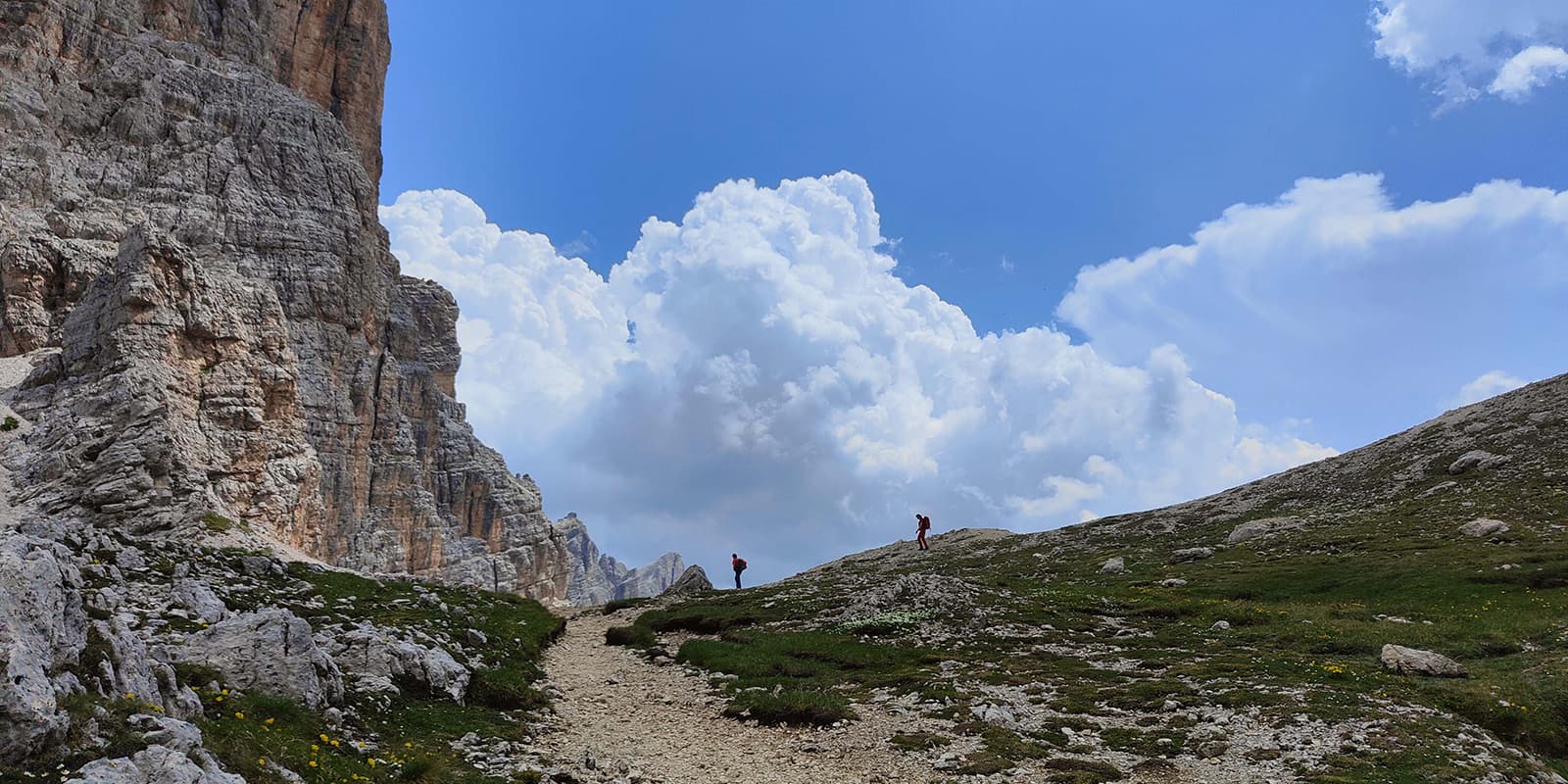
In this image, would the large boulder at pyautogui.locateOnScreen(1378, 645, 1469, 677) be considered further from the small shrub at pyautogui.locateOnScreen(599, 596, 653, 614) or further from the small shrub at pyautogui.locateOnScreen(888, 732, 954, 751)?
the small shrub at pyautogui.locateOnScreen(599, 596, 653, 614)

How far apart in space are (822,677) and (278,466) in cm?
7092

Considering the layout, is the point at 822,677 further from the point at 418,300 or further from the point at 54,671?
the point at 418,300

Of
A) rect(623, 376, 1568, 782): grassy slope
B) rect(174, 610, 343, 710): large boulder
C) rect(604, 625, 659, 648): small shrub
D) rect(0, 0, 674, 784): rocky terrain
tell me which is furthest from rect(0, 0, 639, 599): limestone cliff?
rect(623, 376, 1568, 782): grassy slope

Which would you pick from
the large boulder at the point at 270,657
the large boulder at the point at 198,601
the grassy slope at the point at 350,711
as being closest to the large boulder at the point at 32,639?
the grassy slope at the point at 350,711

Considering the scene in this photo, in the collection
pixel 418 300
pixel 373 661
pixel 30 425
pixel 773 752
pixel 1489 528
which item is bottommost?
pixel 773 752

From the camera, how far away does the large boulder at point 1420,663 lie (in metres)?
28.3

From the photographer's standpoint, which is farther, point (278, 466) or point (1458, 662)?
point (278, 466)

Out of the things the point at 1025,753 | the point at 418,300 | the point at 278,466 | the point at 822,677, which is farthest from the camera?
the point at 418,300

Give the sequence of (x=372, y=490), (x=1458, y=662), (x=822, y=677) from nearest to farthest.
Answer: (x=1458, y=662) < (x=822, y=677) < (x=372, y=490)

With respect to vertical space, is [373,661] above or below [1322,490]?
below

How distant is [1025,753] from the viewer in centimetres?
2231

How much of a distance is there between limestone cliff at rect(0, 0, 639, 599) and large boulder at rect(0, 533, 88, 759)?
41365mm

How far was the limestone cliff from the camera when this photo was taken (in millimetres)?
59844

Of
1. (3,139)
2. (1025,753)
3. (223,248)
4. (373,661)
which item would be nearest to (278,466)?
(223,248)
